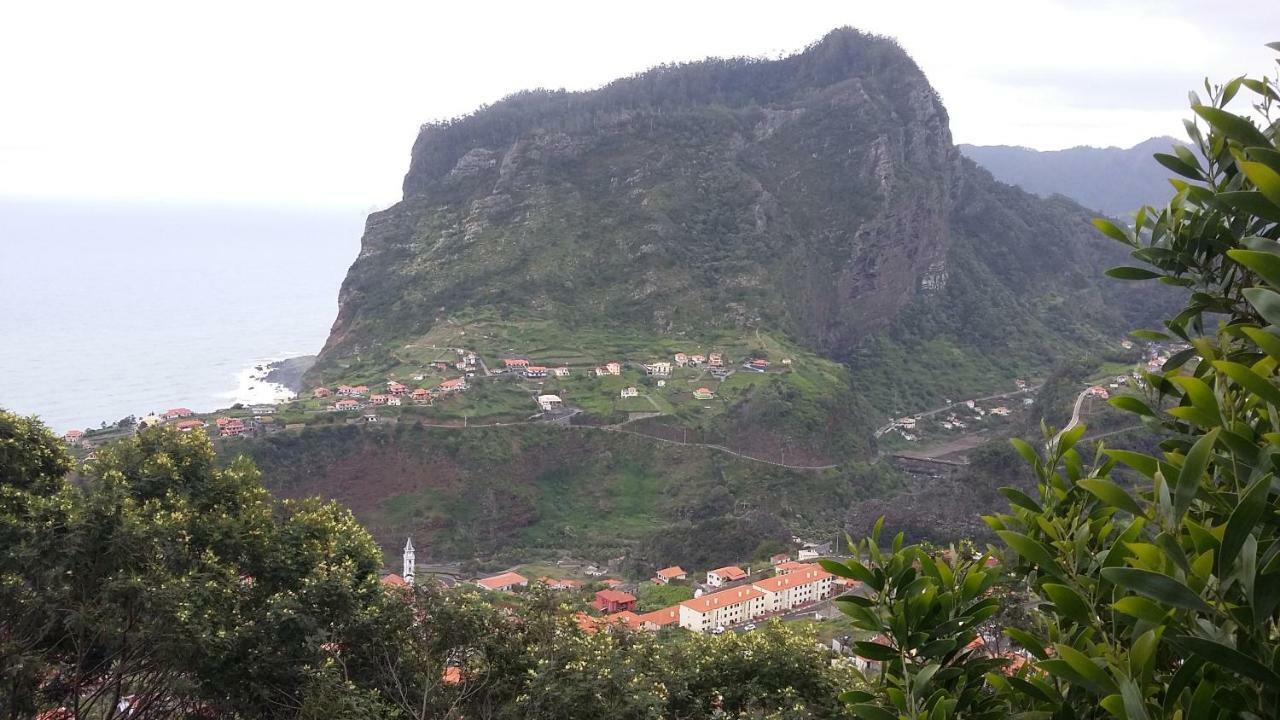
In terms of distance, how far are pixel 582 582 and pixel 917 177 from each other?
185ft

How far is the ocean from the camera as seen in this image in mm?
59844

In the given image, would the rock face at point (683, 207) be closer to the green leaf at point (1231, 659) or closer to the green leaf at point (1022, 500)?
the green leaf at point (1022, 500)

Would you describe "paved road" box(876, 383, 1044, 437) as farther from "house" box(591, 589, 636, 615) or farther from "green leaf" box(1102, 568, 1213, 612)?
"green leaf" box(1102, 568, 1213, 612)

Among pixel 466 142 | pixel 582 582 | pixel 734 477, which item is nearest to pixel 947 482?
pixel 734 477

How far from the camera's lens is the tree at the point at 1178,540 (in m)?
1.45

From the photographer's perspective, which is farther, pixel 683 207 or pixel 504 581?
pixel 683 207

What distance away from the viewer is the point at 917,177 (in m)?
72.4

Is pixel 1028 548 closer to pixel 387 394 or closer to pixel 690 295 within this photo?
pixel 387 394

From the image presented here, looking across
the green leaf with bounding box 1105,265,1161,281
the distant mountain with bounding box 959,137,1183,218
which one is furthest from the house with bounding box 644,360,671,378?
the distant mountain with bounding box 959,137,1183,218

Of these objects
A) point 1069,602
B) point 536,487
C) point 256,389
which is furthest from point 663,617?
point 256,389

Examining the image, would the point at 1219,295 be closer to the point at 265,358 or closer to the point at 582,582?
the point at 582,582

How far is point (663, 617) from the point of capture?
22.1 meters

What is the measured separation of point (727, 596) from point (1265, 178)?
23.1 metres

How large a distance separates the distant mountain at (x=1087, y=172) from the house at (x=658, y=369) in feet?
376
